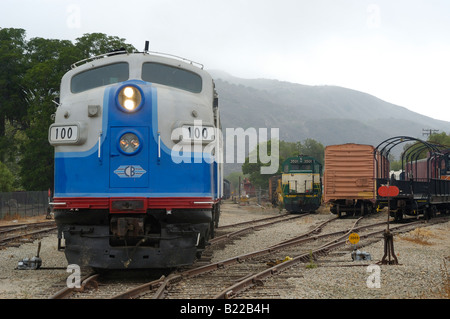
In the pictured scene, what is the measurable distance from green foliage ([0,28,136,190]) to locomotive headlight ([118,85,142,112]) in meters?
25.3

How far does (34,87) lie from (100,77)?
30484 mm

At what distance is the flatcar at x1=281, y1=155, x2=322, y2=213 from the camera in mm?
31906

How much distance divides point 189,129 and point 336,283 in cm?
361

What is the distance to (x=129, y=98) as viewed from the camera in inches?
357

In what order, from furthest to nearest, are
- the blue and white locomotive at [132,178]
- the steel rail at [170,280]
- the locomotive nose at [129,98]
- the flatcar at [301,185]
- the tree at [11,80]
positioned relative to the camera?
the tree at [11,80] < the flatcar at [301,185] < the locomotive nose at [129,98] < the blue and white locomotive at [132,178] < the steel rail at [170,280]

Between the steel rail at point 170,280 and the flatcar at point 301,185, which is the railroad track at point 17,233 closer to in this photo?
the steel rail at point 170,280

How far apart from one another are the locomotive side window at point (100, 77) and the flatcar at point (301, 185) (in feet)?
75.8

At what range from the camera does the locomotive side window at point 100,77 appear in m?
9.67

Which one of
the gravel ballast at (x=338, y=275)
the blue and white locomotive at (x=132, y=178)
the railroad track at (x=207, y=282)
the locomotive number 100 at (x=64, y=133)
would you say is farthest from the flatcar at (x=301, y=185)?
the locomotive number 100 at (x=64, y=133)

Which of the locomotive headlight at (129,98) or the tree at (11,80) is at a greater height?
the tree at (11,80)

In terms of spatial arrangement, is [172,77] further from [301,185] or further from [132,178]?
[301,185]

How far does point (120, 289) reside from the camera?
336 inches

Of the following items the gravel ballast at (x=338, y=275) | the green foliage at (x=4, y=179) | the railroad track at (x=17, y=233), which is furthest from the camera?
the green foliage at (x=4, y=179)

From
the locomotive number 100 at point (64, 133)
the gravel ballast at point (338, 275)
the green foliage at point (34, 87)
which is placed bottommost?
the gravel ballast at point (338, 275)
